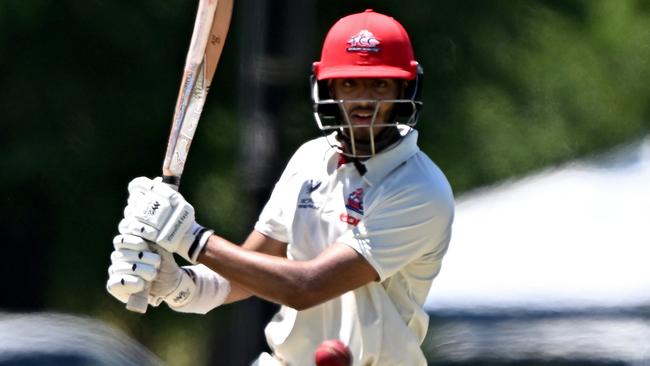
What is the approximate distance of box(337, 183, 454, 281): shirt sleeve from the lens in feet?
15.4

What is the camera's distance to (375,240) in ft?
15.4

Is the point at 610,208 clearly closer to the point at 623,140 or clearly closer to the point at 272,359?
the point at 623,140

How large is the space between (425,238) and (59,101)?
11.8 ft

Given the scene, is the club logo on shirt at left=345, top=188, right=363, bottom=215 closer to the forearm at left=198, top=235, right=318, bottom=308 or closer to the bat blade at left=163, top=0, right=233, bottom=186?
the forearm at left=198, top=235, right=318, bottom=308

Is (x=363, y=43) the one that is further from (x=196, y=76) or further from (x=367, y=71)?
(x=196, y=76)

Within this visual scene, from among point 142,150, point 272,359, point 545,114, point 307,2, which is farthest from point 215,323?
point 272,359

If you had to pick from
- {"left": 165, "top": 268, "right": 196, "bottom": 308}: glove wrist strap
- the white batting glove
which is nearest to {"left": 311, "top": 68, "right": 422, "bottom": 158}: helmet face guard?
the white batting glove

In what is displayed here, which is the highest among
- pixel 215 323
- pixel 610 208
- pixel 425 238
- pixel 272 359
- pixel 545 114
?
pixel 425 238

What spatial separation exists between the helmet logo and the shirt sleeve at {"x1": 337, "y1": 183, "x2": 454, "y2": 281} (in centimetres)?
40

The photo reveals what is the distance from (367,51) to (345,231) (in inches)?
19.4

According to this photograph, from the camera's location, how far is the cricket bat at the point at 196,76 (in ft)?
16.3

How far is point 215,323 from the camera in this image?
8.37m

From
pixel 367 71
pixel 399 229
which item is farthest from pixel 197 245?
pixel 367 71

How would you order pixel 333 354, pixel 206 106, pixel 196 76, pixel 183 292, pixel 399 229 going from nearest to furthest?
pixel 333 354 → pixel 399 229 → pixel 183 292 → pixel 196 76 → pixel 206 106
